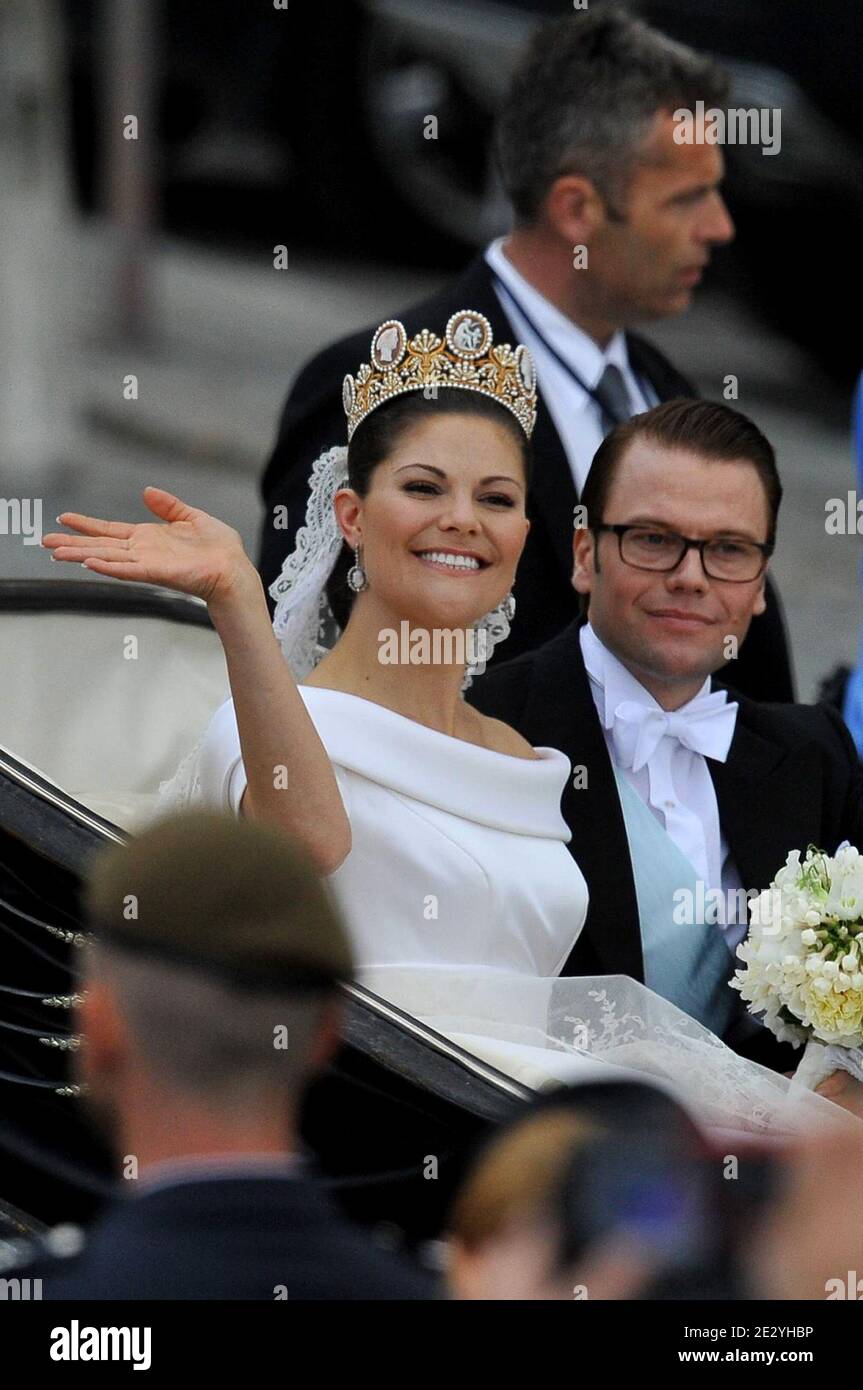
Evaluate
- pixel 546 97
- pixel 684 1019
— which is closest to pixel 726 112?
pixel 546 97

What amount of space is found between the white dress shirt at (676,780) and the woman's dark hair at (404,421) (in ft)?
0.91

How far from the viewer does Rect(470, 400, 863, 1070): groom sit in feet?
11.0

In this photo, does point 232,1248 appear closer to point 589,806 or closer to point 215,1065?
point 215,1065

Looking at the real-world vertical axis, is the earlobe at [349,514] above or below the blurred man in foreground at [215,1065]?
above

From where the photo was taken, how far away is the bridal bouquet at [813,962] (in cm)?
312

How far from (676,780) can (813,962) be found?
417 millimetres

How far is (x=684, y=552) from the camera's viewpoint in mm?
3379

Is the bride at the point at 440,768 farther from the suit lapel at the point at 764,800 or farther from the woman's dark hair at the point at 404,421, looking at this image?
the suit lapel at the point at 764,800

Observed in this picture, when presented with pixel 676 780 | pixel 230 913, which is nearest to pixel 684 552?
pixel 676 780

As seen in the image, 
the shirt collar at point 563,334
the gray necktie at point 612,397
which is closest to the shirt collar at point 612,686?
the gray necktie at point 612,397

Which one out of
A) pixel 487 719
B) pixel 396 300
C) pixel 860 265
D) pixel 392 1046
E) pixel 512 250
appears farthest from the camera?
pixel 396 300
